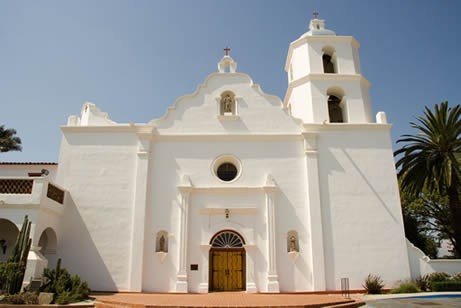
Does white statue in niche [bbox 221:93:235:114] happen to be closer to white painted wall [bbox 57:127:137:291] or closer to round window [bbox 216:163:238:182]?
round window [bbox 216:163:238:182]

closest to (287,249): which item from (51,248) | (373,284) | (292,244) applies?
(292,244)

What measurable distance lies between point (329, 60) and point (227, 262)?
13.7m

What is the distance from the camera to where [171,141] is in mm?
19141

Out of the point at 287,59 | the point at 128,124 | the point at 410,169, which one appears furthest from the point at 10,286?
the point at 410,169

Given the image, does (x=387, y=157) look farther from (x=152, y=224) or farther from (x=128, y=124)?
(x=128, y=124)

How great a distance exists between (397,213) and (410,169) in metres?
4.85

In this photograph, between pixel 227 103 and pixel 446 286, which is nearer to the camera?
pixel 446 286

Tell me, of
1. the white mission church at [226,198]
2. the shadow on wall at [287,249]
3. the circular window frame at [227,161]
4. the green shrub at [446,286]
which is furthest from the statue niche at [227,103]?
the green shrub at [446,286]

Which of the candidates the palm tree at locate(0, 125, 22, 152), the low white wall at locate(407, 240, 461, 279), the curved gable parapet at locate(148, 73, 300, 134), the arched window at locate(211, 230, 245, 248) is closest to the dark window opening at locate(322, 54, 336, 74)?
the curved gable parapet at locate(148, 73, 300, 134)

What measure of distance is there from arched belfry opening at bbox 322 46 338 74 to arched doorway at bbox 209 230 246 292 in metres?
11.5

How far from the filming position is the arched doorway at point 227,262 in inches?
672

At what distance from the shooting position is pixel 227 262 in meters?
17.4

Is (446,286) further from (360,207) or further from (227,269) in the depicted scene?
(227,269)

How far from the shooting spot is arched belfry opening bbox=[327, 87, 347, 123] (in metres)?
20.7
